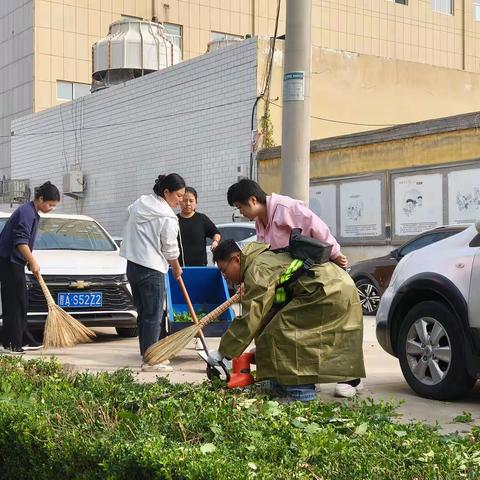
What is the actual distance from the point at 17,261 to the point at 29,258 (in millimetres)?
260

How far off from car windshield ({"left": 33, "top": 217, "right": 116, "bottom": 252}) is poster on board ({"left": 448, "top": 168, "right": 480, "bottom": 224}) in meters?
7.77

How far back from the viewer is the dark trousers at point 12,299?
9.79 meters

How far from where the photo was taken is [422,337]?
23.0 ft

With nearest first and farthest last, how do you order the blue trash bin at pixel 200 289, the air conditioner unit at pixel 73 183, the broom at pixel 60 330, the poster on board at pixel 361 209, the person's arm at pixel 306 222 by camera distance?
the person's arm at pixel 306 222 → the broom at pixel 60 330 → the blue trash bin at pixel 200 289 → the poster on board at pixel 361 209 → the air conditioner unit at pixel 73 183

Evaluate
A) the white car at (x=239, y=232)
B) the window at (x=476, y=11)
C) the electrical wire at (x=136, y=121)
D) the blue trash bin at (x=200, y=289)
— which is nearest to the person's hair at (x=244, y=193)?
the blue trash bin at (x=200, y=289)

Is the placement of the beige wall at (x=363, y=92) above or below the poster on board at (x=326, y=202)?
above

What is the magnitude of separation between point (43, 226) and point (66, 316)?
300 centimetres

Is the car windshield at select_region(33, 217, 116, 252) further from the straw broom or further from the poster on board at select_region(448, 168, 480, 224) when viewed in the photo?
the poster on board at select_region(448, 168, 480, 224)

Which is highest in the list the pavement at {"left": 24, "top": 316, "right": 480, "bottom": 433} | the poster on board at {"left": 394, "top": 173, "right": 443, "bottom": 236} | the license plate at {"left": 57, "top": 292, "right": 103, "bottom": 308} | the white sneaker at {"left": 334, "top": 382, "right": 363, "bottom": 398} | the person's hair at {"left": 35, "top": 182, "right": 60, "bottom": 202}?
the poster on board at {"left": 394, "top": 173, "right": 443, "bottom": 236}

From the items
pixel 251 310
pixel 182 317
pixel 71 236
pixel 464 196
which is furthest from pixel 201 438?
pixel 464 196

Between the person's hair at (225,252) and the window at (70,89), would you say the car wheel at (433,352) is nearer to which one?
the person's hair at (225,252)

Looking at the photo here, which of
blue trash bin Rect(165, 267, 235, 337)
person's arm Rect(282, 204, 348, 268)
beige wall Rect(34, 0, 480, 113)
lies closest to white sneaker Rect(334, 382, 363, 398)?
person's arm Rect(282, 204, 348, 268)

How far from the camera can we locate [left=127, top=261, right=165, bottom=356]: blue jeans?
8430 mm

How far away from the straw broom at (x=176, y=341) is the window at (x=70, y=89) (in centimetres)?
3370
